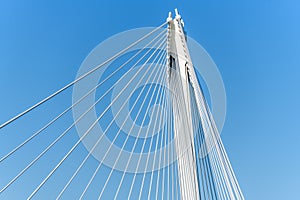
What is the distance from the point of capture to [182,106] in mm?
3742

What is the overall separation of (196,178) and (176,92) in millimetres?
1325

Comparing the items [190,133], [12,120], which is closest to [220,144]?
[190,133]

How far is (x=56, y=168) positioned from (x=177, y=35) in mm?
2620

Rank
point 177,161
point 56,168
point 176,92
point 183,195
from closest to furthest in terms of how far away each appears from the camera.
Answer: point 56,168 → point 183,195 → point 177,161 → point 176,92

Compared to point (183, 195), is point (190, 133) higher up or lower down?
higher up

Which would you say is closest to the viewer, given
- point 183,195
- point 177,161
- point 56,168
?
point 56,168

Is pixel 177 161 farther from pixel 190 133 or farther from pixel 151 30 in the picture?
pixel 151 30

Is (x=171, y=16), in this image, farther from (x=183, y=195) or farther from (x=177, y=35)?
(x=183, y=195)

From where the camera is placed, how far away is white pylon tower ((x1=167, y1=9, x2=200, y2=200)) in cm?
316

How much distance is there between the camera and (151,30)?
13.7 ft

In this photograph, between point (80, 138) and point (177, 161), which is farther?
point (177, 161)

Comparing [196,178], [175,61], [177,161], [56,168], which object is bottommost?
[56,168]

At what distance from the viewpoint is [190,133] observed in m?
3.48

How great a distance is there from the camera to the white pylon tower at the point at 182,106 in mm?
3163
